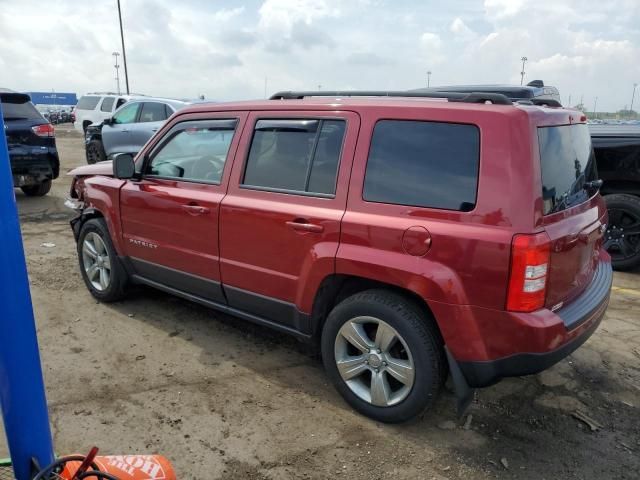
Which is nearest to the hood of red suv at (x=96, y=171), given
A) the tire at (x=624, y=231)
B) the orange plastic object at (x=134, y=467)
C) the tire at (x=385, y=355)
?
the tire at (x=385, y=355)

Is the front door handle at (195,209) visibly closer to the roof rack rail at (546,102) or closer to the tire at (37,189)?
the roof rack rail at (546,102)

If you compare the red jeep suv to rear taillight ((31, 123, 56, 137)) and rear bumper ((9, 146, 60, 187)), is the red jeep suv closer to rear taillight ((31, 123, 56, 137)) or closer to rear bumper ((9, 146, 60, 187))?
rear bumper ((9, 146, 60, 187))

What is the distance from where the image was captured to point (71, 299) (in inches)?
193

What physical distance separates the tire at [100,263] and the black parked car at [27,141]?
15.6ft

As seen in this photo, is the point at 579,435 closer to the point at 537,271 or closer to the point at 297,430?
the point at 537,271

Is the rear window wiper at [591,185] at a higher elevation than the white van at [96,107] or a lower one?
lower

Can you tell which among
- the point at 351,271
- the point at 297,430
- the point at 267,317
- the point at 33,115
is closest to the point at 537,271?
the point at 351,271

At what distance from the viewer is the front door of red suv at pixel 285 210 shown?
3086mm

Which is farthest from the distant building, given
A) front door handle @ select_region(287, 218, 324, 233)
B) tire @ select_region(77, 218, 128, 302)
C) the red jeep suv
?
front door handle @ select_region(287, 218, 324, 233)

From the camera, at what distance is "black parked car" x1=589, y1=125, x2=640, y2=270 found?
588 centimetres

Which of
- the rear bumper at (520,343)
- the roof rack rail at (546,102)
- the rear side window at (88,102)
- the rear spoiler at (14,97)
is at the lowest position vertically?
the rear bumper at (520,343)

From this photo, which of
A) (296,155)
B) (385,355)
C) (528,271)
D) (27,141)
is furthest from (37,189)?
(528,271)

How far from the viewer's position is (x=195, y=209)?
374cm

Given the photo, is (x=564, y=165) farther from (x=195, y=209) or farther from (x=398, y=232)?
(x=195, y=209)
